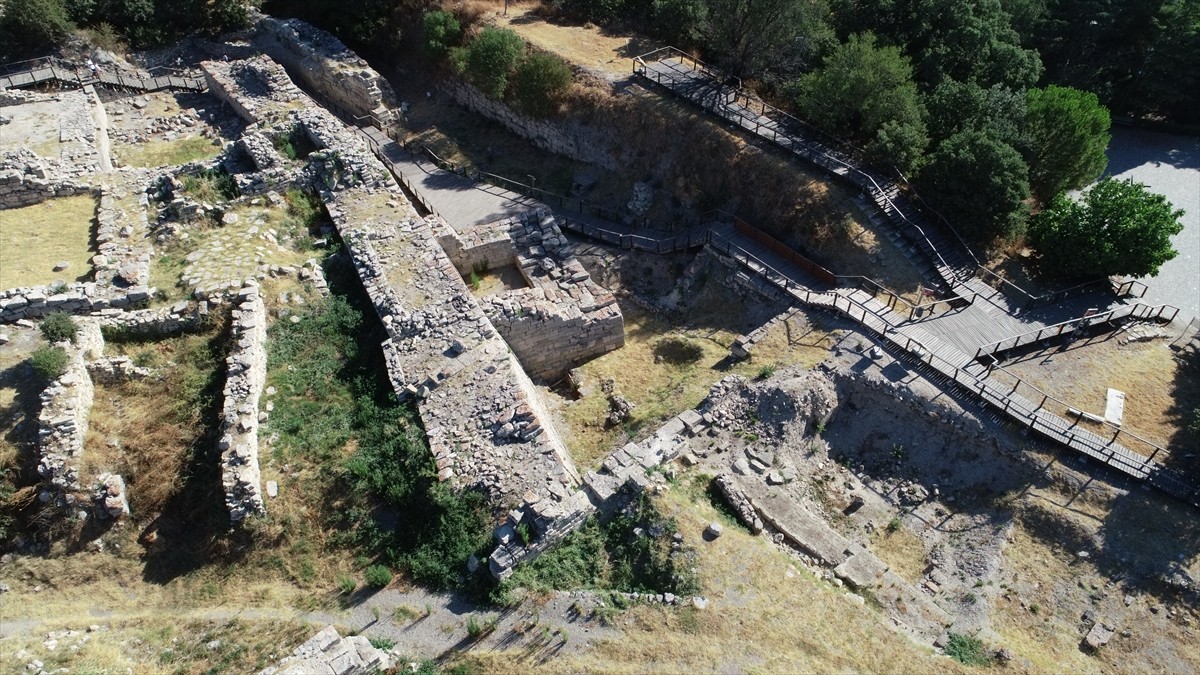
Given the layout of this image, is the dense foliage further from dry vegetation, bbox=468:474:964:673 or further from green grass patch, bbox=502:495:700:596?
dry vegetation, bbox=468:474:964:673

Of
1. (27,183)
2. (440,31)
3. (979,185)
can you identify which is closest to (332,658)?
(27,183)

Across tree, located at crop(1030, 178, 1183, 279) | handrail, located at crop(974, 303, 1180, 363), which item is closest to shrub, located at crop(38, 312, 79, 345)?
handrail, located at crop(974, 303, 1180, 363)

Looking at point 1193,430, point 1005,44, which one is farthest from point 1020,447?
point 1005,44

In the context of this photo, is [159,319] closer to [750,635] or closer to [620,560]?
[620,560]

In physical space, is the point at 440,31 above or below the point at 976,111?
below

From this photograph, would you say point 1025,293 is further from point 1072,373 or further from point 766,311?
point 766,311
